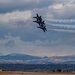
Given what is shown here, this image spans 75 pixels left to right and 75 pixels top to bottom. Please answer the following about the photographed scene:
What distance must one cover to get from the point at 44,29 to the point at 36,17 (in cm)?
975

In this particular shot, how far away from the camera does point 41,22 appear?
A: 5458 inches

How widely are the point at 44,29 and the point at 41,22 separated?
4945mm

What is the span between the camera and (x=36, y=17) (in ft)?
467

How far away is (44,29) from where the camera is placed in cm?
13488

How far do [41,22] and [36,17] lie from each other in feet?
16.0
